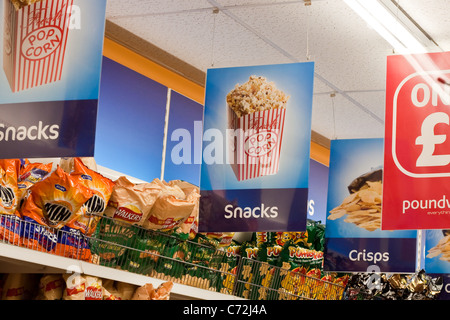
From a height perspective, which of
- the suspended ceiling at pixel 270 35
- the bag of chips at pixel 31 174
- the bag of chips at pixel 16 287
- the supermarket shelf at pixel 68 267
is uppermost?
the suspended ceiling at pixel 270 35

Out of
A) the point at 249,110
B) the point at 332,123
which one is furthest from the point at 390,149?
the point at 332,123

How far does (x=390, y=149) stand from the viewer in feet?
15.5

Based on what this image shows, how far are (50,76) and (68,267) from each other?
1152mm

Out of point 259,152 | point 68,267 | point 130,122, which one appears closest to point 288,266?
point 130,122

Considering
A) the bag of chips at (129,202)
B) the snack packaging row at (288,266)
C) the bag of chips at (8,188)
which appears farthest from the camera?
the snack packaging row at (288,266)

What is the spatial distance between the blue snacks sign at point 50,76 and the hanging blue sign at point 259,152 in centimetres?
145

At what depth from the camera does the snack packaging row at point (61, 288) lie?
432 centimetres

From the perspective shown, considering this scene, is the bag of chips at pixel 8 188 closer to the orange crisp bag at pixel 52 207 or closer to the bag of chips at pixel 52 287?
the orange crisp bag at pixel 52 207

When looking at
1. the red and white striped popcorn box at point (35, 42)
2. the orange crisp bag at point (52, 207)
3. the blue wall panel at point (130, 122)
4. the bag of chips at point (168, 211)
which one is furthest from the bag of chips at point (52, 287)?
the blue wall panel at point (130, 122)

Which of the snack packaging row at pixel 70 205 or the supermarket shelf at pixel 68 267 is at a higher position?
the snack packaging row at pixel 70 205

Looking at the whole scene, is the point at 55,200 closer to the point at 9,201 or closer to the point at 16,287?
the point at 9,201

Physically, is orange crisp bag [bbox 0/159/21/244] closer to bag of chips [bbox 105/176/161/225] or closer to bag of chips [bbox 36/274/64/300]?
bag of chips [bbox 36/274/64/300]

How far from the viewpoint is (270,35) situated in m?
6.05

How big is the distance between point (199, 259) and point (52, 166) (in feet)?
3.89
